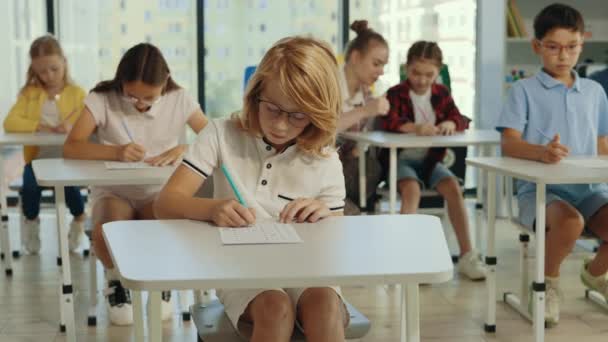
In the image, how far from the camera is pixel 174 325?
10.1ft

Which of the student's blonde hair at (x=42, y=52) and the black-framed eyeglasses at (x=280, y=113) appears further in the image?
the student's blonde hair at (x=42, y=52)

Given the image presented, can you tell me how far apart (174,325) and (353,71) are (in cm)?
147

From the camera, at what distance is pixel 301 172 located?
1965 millimetres

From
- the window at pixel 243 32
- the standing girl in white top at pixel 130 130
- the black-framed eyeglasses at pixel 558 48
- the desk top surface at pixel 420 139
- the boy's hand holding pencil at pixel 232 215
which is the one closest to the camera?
the boy's hand holding pencil at pixel 232 215

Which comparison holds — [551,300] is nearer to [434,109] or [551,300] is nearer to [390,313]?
[390,313]

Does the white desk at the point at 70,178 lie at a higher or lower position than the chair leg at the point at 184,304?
higher

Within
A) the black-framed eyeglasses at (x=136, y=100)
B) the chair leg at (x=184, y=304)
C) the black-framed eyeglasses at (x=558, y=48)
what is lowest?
the chair leg at (x=184, y=304)

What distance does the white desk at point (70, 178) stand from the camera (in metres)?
2.47

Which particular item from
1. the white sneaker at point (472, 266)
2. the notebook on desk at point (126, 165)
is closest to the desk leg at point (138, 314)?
the notebook on desk at point (126, 165)

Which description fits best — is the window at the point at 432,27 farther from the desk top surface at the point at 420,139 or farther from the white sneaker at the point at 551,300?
the white sneaker at the point at 551,300

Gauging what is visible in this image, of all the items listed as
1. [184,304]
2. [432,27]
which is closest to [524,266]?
[184,304]

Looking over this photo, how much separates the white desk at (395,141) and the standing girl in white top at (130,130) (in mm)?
754

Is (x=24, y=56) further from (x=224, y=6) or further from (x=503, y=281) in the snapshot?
(x=503, y=281)

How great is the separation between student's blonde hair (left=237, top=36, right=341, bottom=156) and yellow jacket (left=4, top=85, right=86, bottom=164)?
2371mm
